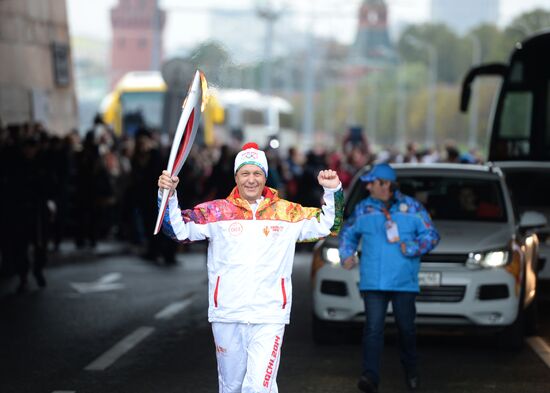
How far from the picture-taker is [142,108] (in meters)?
51.5

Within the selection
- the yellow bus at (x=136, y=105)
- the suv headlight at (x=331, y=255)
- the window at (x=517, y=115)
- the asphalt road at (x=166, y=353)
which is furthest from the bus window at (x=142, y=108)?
the suv headlight at (x=331, y=255)

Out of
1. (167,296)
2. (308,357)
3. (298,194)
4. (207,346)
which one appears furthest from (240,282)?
(298,194)

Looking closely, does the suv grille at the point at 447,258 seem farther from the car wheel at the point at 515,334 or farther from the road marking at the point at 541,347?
the road marking at the point at 541,347

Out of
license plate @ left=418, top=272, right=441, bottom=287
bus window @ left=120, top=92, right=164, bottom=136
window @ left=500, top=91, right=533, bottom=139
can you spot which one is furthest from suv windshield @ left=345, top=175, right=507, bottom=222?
bus window @ left=120, top=92, right=164, bottom=136

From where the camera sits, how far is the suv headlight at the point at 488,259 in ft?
38.0

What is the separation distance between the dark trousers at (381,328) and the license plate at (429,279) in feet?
5.35

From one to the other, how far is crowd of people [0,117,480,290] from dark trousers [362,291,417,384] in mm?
7770

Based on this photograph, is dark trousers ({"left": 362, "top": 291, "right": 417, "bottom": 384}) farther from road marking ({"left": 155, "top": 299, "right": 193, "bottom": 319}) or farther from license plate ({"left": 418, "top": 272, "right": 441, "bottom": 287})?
road marking ({"left": 155, "top": 299, "right": 193, "bottom": 319})

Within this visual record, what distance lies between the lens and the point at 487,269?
11.6m

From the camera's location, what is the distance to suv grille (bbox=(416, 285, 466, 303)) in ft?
37.5

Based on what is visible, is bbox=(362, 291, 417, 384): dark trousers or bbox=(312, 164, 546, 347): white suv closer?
bbox=(362, 291, 417, 384): dark trousers

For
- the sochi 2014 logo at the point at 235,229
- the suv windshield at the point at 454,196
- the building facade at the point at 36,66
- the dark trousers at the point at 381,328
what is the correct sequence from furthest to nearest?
the building facade at the point at 36,66, the suv windshield at the point at 454,196, the dark trousers at the point at 381,328, the sochi 2014 logo at the point at 235,229

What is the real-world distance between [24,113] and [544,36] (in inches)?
446

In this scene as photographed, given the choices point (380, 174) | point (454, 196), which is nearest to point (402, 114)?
point (454, 196)
